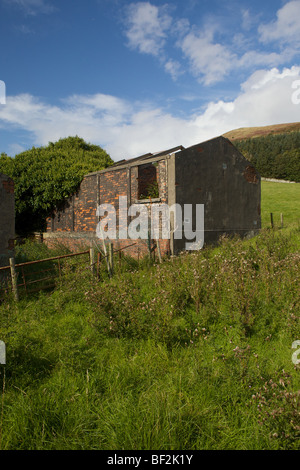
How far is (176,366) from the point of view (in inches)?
138

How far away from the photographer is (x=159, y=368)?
3502 millimetres

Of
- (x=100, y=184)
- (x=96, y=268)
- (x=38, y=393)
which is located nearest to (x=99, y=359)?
(x=38, y=393)

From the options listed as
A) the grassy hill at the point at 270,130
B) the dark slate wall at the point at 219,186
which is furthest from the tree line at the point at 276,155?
the dark slate wall at the point at 219,186

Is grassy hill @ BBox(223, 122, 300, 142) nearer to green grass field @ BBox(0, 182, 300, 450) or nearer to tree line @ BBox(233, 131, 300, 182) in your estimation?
tree line @ BBox(233, 131, 300, 182)

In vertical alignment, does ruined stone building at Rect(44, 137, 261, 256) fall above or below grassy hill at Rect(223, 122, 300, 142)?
below

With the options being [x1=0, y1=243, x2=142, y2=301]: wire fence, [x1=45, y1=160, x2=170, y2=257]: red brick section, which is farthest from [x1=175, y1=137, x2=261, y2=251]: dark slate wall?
[x1=0, y1=243, x2=142, y2=301]: wire fence

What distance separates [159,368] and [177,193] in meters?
7.86

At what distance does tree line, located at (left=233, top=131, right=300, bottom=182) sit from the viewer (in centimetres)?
4912

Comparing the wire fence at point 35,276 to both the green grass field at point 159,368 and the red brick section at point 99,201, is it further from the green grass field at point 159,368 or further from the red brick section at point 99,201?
the red brick section at point 99,201

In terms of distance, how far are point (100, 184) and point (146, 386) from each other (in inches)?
449

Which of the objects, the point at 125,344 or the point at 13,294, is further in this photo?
the point at 13,294

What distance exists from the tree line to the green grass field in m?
50.5

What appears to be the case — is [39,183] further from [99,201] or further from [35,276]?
[35,276]
